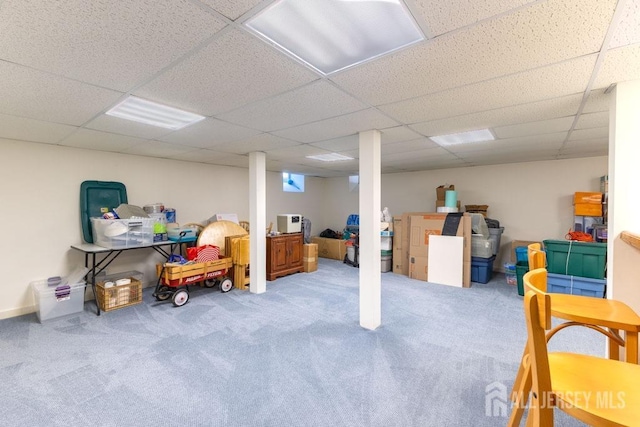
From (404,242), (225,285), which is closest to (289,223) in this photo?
(225,285)

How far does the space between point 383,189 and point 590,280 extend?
4.35 metres

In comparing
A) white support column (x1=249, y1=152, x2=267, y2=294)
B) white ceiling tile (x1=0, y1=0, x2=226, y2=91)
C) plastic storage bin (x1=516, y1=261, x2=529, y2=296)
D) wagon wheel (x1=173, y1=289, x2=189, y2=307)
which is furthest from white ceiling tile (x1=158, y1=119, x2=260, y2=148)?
plastic storage bin (x1=516, y1=261, x2=529, y2=296)

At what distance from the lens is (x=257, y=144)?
12.3ft

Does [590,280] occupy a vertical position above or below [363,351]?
above

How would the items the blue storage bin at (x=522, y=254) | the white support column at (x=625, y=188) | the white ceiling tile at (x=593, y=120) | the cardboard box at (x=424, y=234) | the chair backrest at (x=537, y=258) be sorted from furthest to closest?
the cardboard box at (x=424, y=234)
the blue storage bin at (x=522, y=254)
the white ceiling tile at (x=593, y=120)
the white support column at (x=625, y=188)
the chair backrest at (x=537, y=258)

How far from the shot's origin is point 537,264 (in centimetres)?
161

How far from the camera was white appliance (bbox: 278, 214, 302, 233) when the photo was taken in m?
5.50

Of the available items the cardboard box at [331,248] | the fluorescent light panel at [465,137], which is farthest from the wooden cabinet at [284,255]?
the fluorescent light panel at [465,137]

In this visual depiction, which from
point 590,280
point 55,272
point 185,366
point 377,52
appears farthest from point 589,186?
point 55,272

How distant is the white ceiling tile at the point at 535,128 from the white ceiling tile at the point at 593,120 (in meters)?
0.08

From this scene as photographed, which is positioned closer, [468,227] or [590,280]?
[590,280]

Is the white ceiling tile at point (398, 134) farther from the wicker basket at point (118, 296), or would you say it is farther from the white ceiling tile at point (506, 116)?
the wicker basket at point (118, 296)

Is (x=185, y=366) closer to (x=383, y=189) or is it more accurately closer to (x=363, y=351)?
(x=363, y=351)

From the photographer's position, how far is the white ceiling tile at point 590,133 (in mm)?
3078
